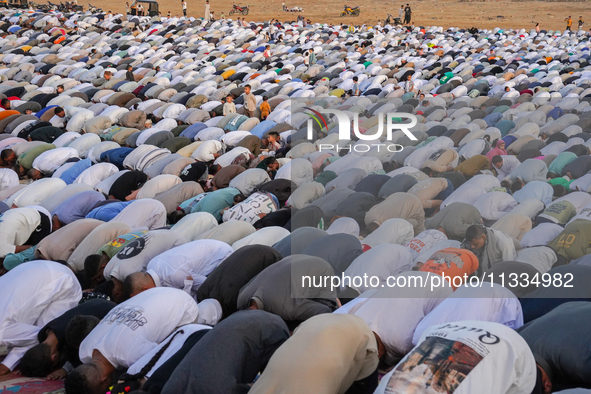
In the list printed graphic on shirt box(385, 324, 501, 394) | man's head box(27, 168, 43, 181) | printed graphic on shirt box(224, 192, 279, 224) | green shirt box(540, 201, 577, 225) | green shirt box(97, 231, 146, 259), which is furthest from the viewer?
man's head box(27, 168, 43, 181)

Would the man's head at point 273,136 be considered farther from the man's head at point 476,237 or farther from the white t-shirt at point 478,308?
the white t-shirt at point 478,308

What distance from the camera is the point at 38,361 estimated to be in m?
3.27

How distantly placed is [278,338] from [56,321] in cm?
159

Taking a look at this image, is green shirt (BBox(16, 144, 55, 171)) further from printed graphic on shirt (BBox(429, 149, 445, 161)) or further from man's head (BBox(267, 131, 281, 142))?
printed graphic on shirt (BBox(429, 149, 445, 161))

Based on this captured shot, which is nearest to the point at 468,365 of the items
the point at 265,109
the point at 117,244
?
the point at 117,244

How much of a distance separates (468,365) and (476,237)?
216 cm

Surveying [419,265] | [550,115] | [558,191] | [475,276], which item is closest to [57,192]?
[419,265]

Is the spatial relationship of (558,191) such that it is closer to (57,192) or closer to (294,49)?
(57,192)

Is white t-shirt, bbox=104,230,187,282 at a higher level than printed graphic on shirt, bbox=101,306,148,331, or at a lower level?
lower

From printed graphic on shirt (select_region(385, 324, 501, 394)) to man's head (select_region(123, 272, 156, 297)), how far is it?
216cm

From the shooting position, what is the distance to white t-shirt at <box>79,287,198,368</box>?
3080mm

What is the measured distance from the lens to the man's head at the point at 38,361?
10.7 feet

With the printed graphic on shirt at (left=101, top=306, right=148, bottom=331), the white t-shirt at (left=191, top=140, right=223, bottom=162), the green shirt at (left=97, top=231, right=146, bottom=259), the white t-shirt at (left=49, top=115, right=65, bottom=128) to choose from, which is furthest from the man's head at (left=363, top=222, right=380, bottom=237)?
the white t-shirt at (left=49, top=115, right=65, bottom=128)

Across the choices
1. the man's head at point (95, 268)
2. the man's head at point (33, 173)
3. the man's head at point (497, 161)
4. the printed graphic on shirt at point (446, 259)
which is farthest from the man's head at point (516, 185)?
the man's head at point (33, 173)
